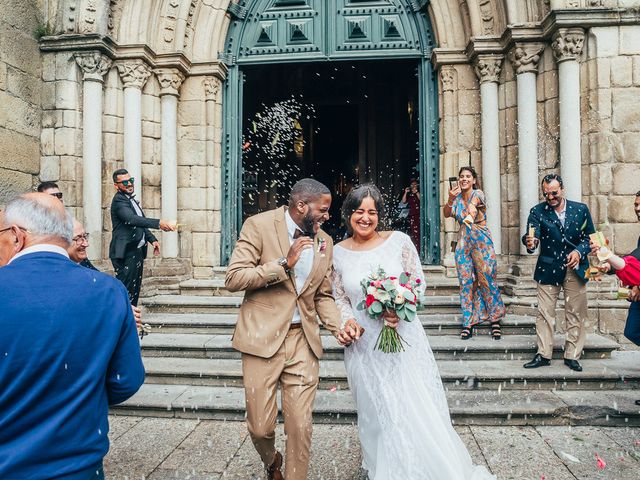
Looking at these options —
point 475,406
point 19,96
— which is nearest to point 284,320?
point 475,406

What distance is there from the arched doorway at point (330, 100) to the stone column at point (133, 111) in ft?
4.92

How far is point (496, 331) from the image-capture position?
628 cm

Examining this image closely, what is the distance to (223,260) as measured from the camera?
29.8ft

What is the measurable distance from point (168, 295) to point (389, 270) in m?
5.54

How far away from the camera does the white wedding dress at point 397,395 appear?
124 inches

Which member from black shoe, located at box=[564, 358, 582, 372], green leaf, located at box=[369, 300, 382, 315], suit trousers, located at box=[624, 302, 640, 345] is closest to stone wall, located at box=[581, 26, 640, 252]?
black shoe, located at box=[564, 358, 582, 372]

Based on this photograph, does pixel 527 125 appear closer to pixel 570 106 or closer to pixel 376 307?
pixel 570 106

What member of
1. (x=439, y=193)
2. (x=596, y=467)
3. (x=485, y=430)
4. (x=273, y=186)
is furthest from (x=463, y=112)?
(x=273, y=186)

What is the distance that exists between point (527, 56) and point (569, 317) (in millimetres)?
4131

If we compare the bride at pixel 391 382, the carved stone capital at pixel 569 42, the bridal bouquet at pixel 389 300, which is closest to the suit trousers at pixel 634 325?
the bride at pixel 391 382

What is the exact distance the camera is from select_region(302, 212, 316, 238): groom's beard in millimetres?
3301

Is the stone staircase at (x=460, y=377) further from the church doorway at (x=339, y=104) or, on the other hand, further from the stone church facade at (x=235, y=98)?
the church doorway at (x=339, y=104)

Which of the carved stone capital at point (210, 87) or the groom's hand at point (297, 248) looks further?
the carved stone capital at point (210, 87)

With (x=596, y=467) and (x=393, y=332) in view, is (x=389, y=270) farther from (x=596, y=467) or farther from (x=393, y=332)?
(x=596, y=467)
